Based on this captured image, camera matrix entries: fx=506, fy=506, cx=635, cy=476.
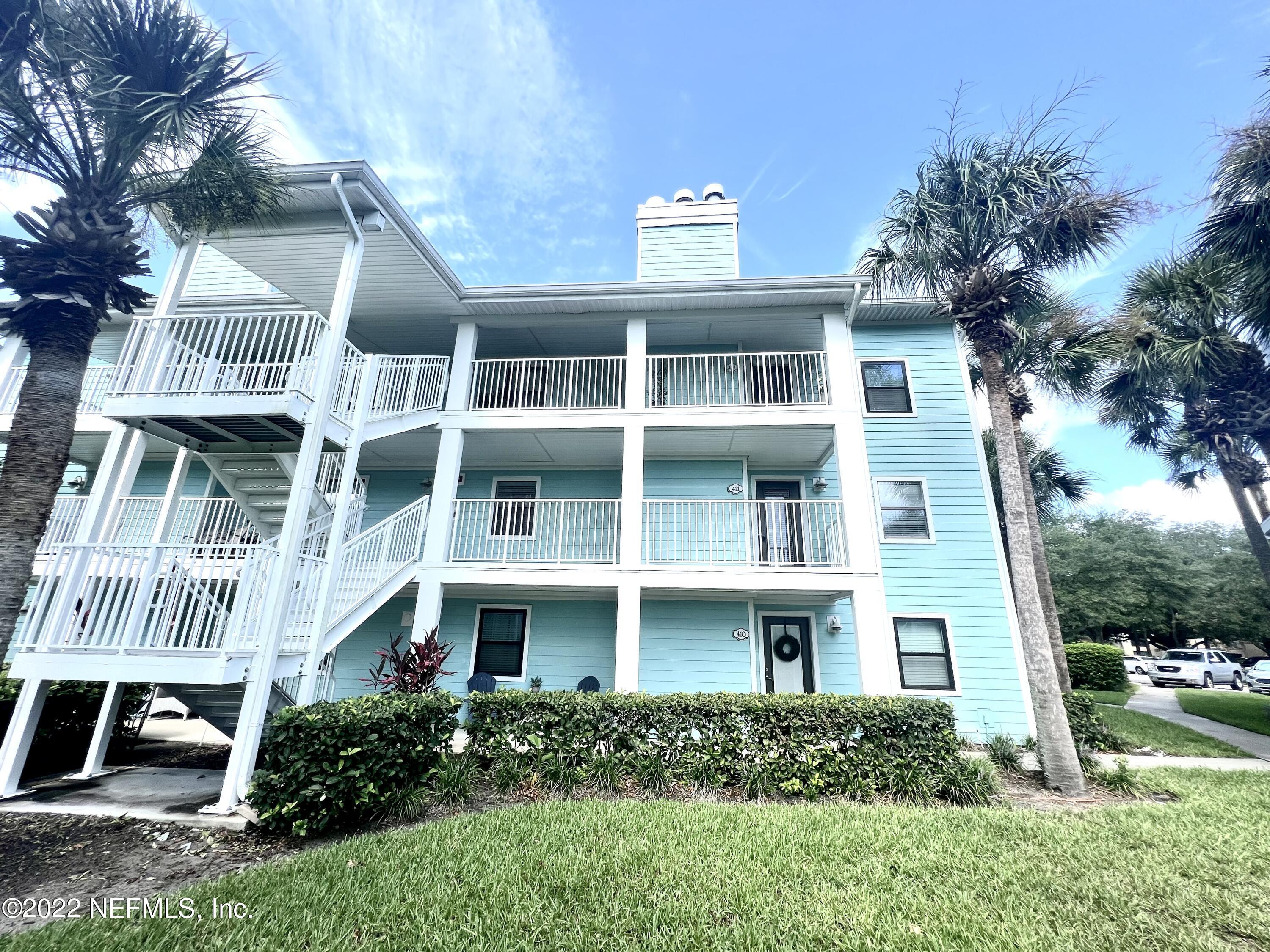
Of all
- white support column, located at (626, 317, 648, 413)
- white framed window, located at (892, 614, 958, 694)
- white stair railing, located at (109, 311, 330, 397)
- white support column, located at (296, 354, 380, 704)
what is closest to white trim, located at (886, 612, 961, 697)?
white framed window, located at (892, 614, 958, 694)

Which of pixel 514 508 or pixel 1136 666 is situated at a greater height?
pixel 514 508

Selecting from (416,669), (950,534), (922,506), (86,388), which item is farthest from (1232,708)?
(86,388)

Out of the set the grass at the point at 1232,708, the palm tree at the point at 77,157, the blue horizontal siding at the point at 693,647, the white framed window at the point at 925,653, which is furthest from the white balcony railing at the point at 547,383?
the grass at the point at 1232,708

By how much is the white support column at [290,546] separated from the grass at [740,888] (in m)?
1.75

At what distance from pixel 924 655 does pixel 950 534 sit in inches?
100

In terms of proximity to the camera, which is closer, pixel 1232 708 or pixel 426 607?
pixel 426 607

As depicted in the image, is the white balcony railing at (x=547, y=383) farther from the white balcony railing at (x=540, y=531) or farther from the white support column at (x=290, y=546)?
the white support column at (x=290, y=546)

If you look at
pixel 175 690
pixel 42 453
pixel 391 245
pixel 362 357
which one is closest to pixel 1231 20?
pixel 391 245

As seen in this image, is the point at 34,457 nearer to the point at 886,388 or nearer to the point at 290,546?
the point at 290,546

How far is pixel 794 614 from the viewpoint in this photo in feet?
33.9

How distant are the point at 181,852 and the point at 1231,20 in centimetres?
2118

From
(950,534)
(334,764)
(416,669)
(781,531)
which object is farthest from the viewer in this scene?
(950,534)

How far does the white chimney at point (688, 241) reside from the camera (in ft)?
42.1

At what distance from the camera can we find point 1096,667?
18.4m
